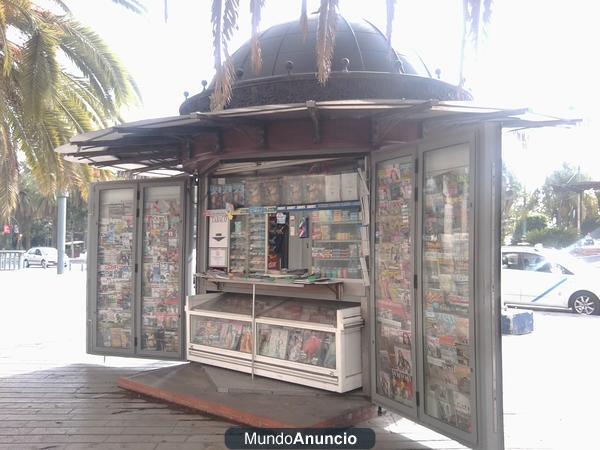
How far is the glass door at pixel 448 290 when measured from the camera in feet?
13.1

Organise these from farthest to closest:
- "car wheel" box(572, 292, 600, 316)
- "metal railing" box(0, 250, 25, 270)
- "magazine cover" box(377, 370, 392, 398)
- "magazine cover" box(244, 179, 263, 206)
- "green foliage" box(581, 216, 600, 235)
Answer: "green foliage" box(581, 216, 600, 235), "metal railing" box(0, 250, 25, 270), "car wheel" box(572, 292, 600, 316), "magazine cover" box(244, 179, 263, 206), "magazine cover" box(377, 370, 392, 398)

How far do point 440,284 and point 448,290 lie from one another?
10cm

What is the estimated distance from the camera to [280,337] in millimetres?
5480

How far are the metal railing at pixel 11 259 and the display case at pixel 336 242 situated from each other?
29345mm

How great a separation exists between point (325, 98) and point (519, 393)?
3940mm

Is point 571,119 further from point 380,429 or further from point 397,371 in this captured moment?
point 380,429

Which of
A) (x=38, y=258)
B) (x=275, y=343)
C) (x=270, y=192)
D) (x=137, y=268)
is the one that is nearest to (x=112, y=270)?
(x=137, y=268)

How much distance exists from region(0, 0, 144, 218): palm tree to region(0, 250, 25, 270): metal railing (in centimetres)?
2223

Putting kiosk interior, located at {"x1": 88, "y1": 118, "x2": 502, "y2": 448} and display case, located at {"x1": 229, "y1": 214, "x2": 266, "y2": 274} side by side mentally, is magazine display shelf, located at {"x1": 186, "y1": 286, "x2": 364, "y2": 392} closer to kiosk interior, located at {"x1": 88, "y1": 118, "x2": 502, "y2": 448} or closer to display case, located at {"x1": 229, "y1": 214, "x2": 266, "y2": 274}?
kiosk interior, located at {"x1": 88, "y1": 118, "x2": 502, "y2": 448}

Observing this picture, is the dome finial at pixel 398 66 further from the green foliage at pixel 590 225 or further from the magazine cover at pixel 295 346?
the green foliage at pixel 590 225

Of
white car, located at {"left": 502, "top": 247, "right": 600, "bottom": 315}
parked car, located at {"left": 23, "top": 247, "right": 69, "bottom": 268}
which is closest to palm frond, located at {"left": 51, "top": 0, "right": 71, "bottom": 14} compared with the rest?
white car, located at {"left": 502, "top": 247, "right": 600, "bottom": 315}

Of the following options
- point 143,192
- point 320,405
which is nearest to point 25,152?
point 143,192

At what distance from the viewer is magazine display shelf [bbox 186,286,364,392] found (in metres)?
5.05

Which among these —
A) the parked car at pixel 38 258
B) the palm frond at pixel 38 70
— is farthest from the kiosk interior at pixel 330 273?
the parked car at pixel 38 258
